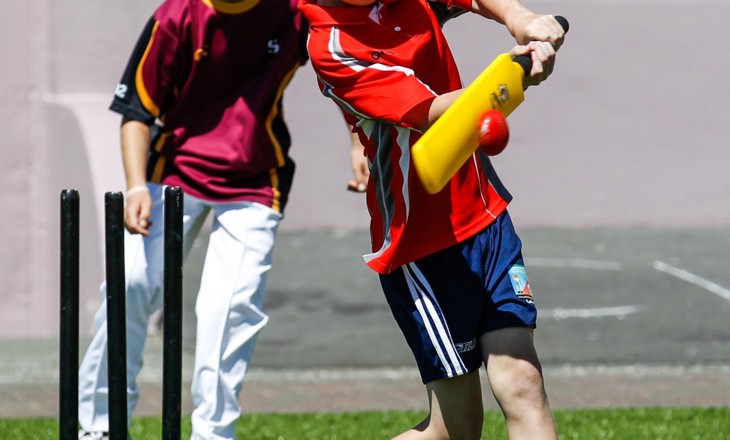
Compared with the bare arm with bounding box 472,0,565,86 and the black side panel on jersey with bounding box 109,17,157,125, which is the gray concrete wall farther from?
the bare arm with bounding box 472,0,565,86

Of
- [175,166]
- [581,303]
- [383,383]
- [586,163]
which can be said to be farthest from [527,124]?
[175,166]

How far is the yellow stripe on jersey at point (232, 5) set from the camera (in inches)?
193

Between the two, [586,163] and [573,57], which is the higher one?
[573,57]

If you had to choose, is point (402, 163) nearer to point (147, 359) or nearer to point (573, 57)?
point (147, 359)

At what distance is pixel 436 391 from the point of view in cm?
408

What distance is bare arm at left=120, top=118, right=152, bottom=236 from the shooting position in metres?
4.90

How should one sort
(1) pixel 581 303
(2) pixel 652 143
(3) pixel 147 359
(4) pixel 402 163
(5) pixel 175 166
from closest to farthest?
(4) pixel 402 163 < (5) pixel 175 166 < (3) pixel 147 359 < (1) pixel 581 303 < (2) pixel 652 143

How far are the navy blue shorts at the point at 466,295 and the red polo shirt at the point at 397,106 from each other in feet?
0.17

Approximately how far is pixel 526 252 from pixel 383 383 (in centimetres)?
287

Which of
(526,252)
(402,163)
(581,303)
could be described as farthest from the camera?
(526,252)

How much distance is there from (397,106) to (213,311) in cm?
154

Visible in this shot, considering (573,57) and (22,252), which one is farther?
(573,57)

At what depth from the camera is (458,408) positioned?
4047 mm

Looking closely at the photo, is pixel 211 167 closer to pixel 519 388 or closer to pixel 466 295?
pixel 466 295
